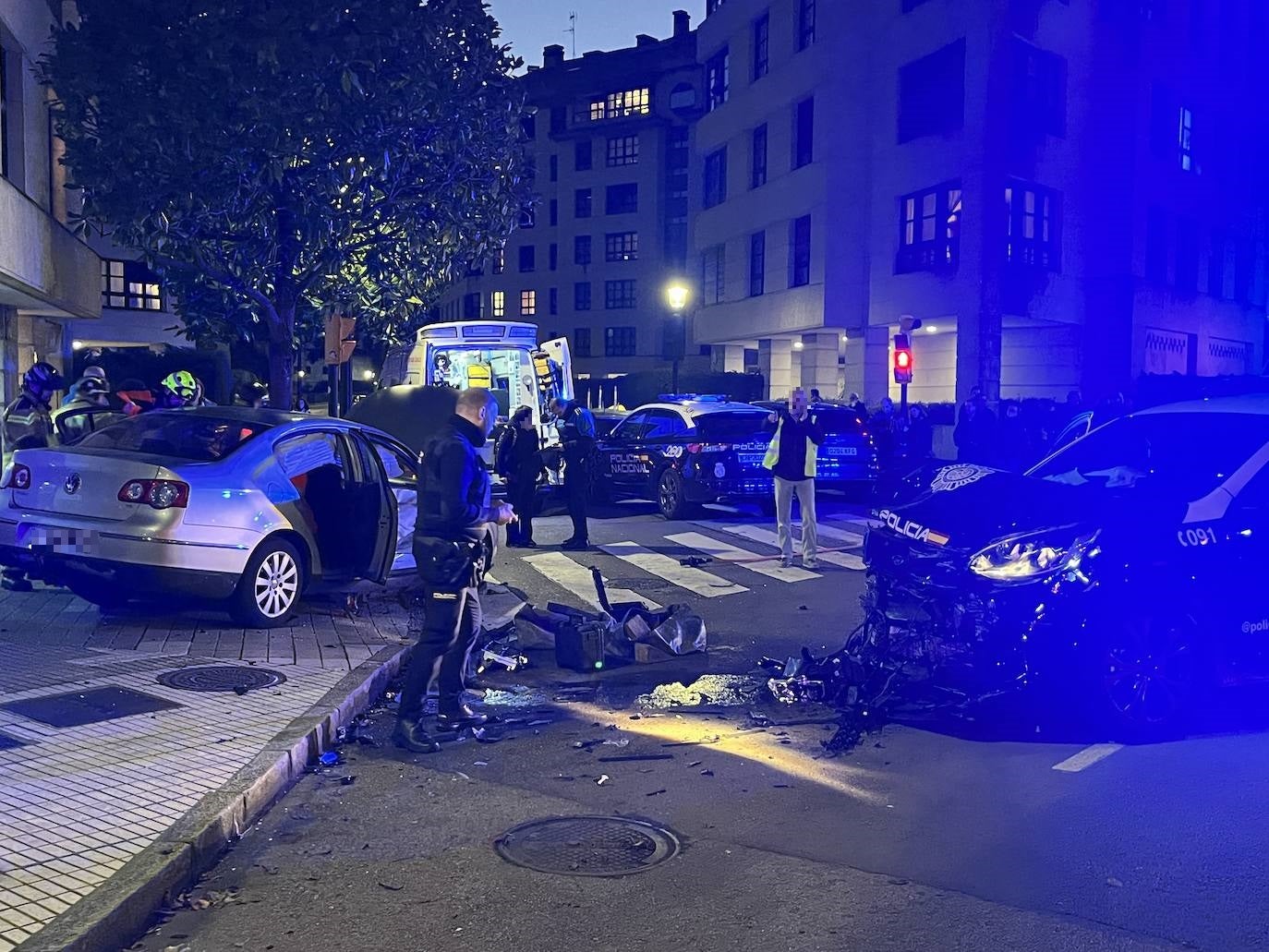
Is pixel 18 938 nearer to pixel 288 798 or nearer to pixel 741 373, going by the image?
pixel 288 798

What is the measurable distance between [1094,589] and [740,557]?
7.41m

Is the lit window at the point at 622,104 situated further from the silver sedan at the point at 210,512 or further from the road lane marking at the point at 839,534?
the silver sedan at the point at 210,512

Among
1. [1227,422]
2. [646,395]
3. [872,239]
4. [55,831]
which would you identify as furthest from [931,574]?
[646,395]

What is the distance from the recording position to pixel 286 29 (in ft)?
47.7

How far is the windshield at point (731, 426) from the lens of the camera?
54.5 feet

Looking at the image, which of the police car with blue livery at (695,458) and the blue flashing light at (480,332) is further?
the blue flashing light at (480,332)

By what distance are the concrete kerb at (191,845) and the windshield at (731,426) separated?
10.3 metres

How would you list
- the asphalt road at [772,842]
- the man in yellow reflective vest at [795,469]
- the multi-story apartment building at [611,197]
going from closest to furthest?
the asphalt road at [772,842] < the man in yellow reflective vest at [795,469] < the multi-story apartment building at [611,197]

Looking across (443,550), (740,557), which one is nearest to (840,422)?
(740,557)

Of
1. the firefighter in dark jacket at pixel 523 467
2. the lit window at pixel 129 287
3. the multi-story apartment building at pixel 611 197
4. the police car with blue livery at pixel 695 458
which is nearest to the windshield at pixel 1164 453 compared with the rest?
the firefighter in dark jacket at pixel 523 467

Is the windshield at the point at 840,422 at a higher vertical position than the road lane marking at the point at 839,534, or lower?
higher

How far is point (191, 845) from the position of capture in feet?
14.9

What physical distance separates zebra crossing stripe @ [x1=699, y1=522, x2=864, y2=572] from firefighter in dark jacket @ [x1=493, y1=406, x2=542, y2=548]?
111 inches

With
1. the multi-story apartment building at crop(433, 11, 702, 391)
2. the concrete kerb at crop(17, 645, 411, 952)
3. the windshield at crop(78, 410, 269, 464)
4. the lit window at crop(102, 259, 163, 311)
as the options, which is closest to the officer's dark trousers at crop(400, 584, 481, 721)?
the concrete kerb at crop(17, 645, 411, 952)
